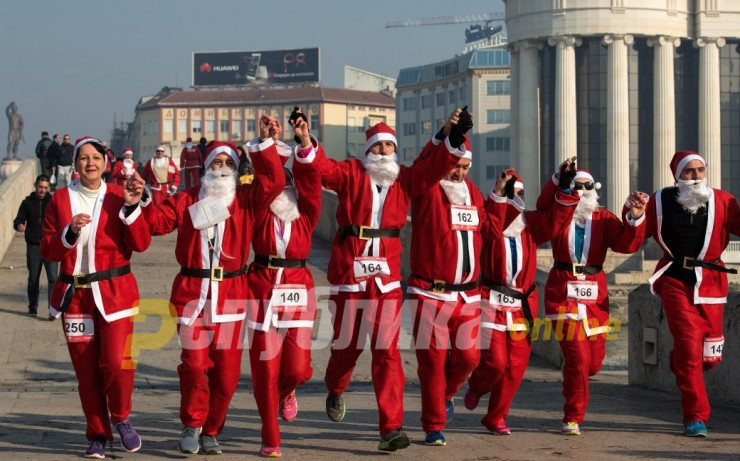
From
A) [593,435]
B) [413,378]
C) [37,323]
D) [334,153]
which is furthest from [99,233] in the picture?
[334,153]

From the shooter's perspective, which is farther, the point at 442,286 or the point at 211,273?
the point at 442,286

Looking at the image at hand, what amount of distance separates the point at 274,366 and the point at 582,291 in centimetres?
265

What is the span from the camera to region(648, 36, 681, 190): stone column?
3570 inches

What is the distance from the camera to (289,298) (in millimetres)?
9625

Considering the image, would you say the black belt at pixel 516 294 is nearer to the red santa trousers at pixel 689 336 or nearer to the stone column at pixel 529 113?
the red santa trousers at pixel 689 336

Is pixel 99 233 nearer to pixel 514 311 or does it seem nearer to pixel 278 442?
pixel 278 442

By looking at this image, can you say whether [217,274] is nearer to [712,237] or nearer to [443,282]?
[443,282]

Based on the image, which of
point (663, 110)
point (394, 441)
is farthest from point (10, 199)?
point (663, 110)

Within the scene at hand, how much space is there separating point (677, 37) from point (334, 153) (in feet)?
228

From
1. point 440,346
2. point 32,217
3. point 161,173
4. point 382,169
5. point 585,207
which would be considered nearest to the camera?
point 440,346

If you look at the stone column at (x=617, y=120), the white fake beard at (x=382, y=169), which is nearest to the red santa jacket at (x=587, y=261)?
the white fake beard at (x=382, y=169)

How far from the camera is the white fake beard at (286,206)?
32.0 feet

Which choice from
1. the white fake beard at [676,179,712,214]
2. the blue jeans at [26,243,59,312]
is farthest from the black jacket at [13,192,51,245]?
the white fake beard at [676,179,712,214]

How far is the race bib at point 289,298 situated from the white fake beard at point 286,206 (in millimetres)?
470
